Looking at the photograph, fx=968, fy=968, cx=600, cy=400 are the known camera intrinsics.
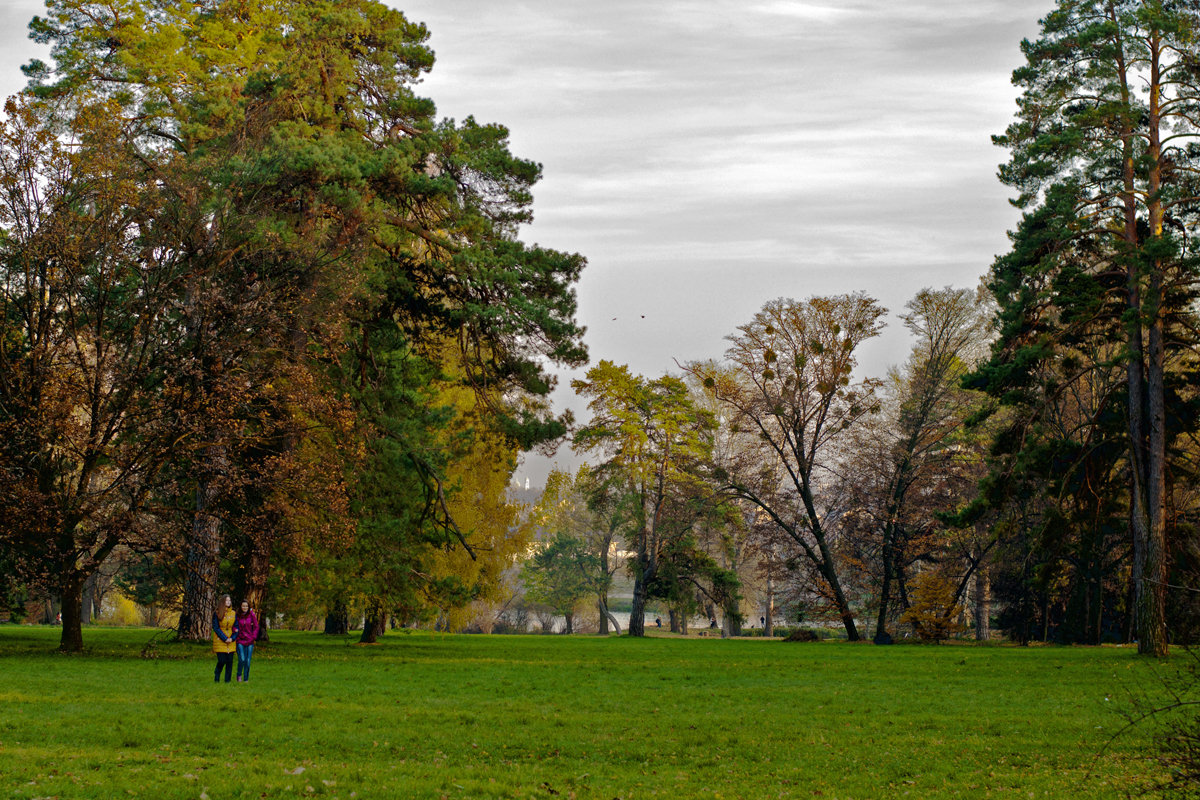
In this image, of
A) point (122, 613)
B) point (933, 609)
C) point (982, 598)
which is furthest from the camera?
point (122, 613)

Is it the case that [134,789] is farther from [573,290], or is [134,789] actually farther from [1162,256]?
[1162,256]

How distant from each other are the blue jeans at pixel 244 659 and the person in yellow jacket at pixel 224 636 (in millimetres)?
143

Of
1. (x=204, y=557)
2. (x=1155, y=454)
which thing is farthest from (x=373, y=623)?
(x=1155, y=454)

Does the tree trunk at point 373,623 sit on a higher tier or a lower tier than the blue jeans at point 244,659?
lower

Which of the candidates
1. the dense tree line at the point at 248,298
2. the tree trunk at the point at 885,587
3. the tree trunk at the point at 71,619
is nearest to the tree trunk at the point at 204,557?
the dense tree line at the point at 248,298

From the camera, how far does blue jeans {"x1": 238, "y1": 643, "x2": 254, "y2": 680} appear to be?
17.5 metres

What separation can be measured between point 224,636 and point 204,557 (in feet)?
27.6

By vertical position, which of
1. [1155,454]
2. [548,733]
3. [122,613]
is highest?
[1155,454]

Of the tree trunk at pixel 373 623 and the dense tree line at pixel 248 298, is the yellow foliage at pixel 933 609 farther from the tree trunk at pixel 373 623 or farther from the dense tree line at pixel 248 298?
the tree trunk at pixel 373 623

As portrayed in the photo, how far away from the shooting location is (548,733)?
12609 mm

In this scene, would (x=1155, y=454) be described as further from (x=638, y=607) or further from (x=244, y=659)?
(x=638, y=607)

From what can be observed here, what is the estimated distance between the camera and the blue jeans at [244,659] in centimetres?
1750

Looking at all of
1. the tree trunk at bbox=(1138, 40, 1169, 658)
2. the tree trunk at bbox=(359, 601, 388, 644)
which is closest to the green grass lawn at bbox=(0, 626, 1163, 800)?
the tree trunk at bbox=(1138, 40, 1169, 658)

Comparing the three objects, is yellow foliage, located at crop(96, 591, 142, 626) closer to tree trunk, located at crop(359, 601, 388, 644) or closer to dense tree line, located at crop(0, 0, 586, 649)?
tree trunk, located at crop(359, 601, 388, 644)
